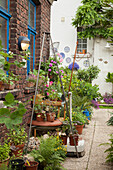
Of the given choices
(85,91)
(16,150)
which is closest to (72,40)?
(85,91)

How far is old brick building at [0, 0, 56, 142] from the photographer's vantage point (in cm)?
409

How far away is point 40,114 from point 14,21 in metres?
2.09

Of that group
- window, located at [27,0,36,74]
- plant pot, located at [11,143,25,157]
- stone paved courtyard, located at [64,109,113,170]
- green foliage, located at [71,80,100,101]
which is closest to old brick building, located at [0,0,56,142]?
window, located at [27,0,36,74]

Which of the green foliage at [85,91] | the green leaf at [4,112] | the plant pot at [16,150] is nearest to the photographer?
the green leaf at [4,112]

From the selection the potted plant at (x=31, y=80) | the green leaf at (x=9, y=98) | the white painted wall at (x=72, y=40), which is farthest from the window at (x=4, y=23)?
the white painted wall at (x=72, y=40)

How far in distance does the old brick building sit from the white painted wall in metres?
9.12

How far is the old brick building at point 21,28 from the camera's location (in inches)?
161

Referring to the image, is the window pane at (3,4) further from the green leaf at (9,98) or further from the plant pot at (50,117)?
the green leaf at (9,98)

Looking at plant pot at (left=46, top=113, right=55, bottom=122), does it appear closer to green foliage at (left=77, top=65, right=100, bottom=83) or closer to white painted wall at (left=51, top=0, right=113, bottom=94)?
green foliage at (left=77, top=65, right=100, bottom=83)

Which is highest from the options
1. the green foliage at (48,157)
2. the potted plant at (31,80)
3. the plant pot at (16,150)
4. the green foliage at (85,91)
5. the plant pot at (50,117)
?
the potted plant at (31,80)

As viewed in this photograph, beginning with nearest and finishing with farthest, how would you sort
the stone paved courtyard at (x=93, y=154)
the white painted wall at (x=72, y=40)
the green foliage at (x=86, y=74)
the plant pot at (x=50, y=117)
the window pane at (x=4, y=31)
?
the window pane at (x=4, y=31) < the stone paved courtyard at (x=93, y=154) < the plant pot at (x=50, y=117) < the green foliage at (x=86, y=74) < the white painted wall at (x=72, y=40)

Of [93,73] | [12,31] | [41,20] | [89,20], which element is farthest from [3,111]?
[93,73]

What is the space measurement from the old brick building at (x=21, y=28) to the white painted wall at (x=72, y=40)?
29.9 ft

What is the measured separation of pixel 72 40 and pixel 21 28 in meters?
11.0
